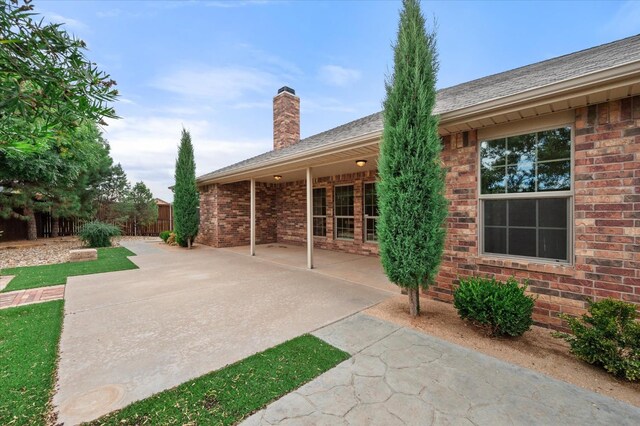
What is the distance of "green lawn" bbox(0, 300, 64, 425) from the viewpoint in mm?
1995

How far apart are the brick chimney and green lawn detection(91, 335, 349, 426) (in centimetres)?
1060

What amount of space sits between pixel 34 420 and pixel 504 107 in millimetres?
5288

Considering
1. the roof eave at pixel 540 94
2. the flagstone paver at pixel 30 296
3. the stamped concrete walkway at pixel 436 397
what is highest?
the roof eave at pixel 540 94

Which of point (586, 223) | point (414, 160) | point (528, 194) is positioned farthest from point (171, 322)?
point (586, 223)

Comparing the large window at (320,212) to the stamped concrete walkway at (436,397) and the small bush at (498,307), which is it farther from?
the stamped concrete walkway at (436,397)

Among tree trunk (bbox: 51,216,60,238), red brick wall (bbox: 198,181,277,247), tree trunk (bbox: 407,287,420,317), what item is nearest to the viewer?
tree trunk (bbox: 407,287,420,317)

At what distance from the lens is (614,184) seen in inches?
115

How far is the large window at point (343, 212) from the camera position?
30.1ft

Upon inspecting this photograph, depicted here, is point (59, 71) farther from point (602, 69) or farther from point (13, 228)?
point (13, 228)

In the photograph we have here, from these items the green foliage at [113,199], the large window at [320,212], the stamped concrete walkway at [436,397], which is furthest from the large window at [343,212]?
the green foliage at [113,199]

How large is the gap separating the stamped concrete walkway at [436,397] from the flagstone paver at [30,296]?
195 inches

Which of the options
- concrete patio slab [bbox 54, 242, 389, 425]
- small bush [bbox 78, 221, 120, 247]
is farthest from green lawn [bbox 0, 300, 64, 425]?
small bush [bbox 78, 221, 120, 247]

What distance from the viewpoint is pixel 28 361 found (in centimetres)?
265

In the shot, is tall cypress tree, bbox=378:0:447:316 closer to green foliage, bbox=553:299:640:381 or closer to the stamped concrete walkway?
the stamped concrete walkway
